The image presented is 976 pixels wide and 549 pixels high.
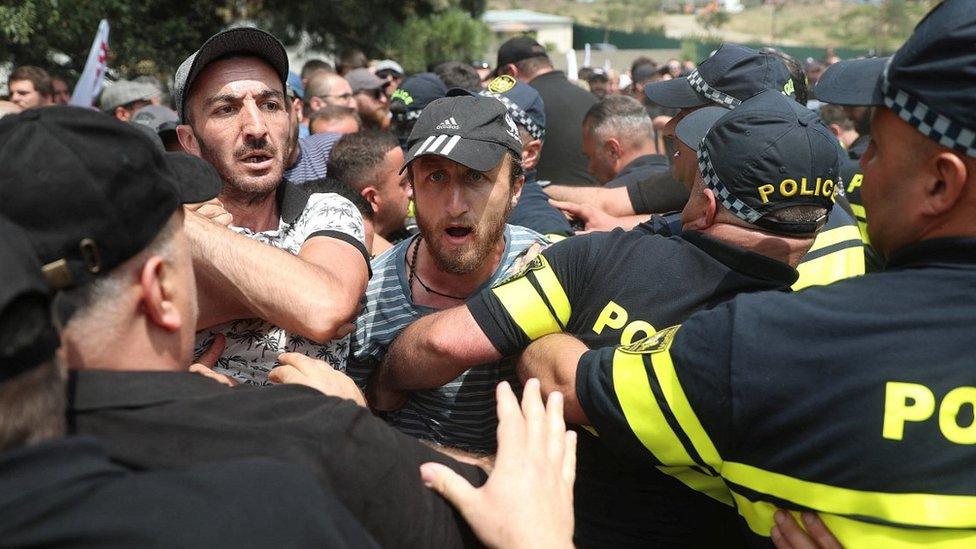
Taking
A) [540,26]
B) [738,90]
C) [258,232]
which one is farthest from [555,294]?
[540,26]

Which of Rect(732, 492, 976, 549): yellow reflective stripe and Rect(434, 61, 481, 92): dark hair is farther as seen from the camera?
Rect(434, 61, 481, 92): dark hair

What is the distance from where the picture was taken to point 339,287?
2.36m

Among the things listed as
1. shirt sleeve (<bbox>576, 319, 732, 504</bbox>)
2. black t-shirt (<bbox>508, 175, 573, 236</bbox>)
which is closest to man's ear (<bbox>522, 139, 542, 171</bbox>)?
black t-shirt (<bbox>508, 175, 573, 236</bbox>)

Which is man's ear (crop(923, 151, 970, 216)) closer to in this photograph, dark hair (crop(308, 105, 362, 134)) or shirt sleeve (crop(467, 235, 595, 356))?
shirt sleeve (crop(467, 235, 595, 356))

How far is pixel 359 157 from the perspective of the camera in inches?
180

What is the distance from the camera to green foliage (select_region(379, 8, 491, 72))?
18.3 metres

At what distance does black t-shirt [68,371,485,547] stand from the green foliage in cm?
1714

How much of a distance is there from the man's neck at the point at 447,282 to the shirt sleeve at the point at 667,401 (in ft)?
3.15

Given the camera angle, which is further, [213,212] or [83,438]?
[213,212]

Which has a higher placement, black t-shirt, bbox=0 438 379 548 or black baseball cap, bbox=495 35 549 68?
black t-shirt, bbox=0 438 379 548

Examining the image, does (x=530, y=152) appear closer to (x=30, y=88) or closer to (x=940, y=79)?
(x=940, y=79)

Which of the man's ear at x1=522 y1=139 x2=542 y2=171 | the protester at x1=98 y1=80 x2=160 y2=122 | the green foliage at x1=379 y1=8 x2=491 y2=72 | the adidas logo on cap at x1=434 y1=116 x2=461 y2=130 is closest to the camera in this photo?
the adidas logo on cap at x1=434 y1=116 x2=461 y2=130

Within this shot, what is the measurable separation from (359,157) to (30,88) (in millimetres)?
5164

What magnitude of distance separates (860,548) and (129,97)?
25.4 feet
